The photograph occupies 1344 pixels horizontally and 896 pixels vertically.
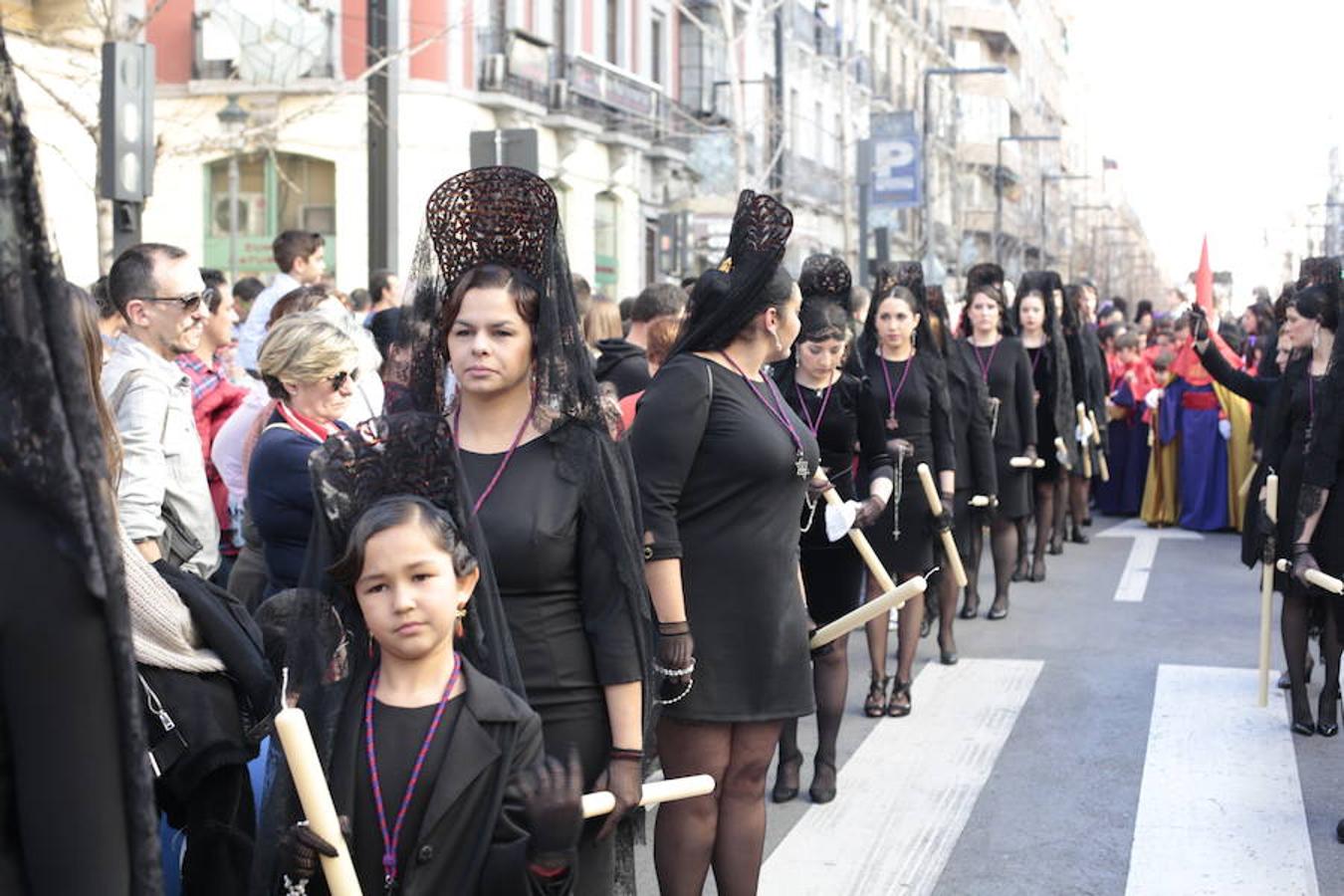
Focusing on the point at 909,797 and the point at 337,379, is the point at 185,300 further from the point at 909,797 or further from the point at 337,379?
the point at 909,797

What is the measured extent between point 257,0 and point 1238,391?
17.2 metres

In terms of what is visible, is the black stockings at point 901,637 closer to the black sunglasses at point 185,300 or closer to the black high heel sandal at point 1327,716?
the black high heel sandal at point 1327,716

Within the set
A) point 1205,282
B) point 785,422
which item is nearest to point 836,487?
point 1205,282

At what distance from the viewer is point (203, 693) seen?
378cm

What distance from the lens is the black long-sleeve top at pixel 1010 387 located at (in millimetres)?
10961

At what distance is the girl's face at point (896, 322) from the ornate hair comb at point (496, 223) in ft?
15.5

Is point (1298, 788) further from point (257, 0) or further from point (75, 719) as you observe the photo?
point (257, 0)

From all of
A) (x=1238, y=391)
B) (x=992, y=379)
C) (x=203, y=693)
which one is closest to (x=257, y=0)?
(x=992, y=379)

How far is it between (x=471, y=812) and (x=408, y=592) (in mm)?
404

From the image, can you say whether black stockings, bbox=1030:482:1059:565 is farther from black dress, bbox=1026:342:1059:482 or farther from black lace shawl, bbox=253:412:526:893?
black lace shawl, bbox=253:412:526:893

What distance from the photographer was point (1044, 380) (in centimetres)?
1241

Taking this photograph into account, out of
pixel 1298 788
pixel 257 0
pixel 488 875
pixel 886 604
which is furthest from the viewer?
pixel 257 0

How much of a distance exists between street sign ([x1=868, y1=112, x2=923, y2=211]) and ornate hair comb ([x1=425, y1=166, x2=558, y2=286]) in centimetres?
2379

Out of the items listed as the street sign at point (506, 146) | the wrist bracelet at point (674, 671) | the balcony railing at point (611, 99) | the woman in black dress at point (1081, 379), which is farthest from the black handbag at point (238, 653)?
the balcony railing at point (611, 99)
